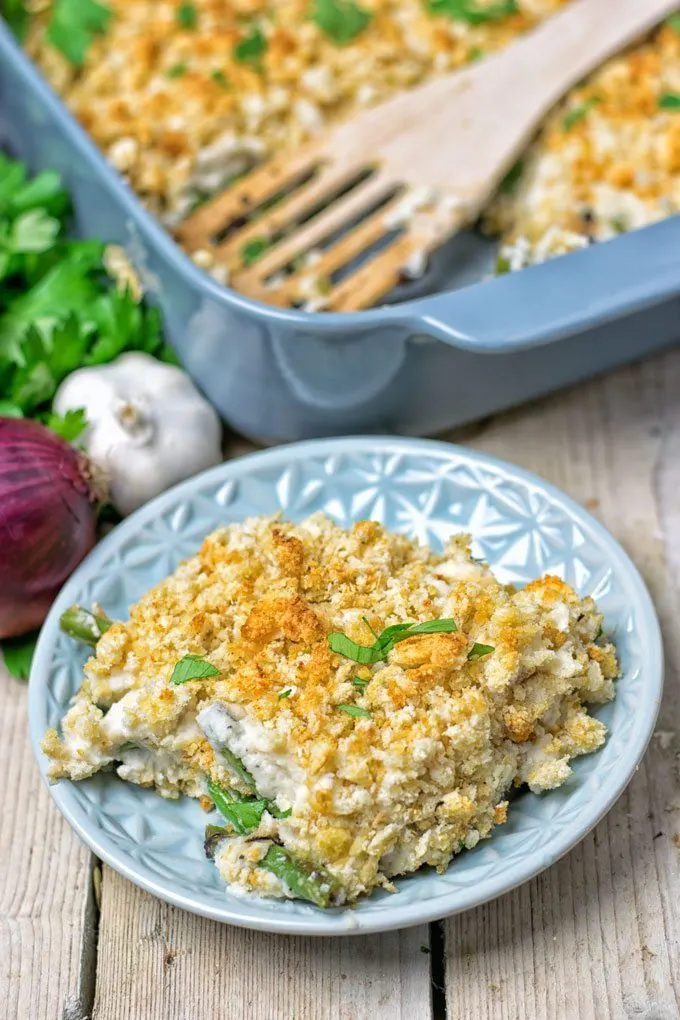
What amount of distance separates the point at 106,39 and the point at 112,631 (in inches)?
49.9

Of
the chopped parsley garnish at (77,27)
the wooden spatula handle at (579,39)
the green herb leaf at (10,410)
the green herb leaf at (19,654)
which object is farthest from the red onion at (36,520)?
the wooden spatula handle at (579,39)

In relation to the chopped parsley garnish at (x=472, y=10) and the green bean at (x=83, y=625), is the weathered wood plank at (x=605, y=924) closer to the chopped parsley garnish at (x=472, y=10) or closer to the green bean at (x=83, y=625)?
the green bean at (x=83, y=625)

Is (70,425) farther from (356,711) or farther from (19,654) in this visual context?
(356,711)

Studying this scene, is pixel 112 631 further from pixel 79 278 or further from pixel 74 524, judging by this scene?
pixel 79 278

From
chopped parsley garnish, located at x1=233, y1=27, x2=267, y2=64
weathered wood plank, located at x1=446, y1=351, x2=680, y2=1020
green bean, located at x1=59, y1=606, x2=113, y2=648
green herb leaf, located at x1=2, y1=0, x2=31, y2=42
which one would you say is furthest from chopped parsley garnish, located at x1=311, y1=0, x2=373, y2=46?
green bean, located at x1=59, y1=606, x2=113, y2=648

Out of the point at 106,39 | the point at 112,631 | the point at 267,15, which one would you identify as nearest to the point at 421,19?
the point at 267,15

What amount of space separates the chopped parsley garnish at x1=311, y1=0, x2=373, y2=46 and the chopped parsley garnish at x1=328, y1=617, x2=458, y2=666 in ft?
4.15

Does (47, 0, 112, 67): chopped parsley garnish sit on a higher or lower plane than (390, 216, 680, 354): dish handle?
higher

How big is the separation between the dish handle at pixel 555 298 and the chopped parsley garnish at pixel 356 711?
0.55 metres

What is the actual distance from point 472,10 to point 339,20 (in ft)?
0.82

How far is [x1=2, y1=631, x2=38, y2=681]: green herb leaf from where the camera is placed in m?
1.68

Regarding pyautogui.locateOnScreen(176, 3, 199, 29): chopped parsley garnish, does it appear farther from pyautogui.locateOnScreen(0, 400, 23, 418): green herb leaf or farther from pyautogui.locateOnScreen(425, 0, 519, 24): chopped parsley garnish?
pyautogui.locateOnScreen(0, 400, 23, 418): green herb leaf

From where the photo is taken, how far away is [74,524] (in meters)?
1.69

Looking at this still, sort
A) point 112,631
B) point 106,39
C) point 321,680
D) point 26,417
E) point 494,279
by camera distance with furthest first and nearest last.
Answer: point 106,39 → point 26,417 → point 494,279 → point 112,631 → point 321,680
